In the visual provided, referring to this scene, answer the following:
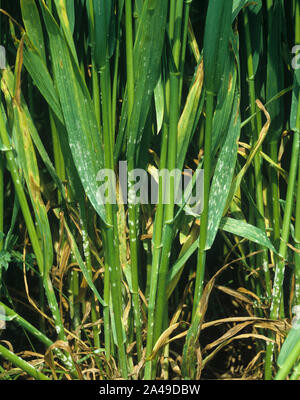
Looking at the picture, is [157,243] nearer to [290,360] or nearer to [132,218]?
[132,218]

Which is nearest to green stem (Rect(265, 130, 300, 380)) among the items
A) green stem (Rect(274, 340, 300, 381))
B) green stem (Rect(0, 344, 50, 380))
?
green stem (Rect(274, 340, 300, 381))

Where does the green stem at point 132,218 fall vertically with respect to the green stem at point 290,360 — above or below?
above

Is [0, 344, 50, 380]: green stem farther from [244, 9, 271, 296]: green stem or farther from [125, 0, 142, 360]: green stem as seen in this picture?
[244, 9, 271, 296]: green stem

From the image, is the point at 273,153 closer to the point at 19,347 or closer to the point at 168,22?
the point at 168,22

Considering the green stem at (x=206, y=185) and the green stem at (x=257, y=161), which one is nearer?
the green stem at (x=206, y=185)

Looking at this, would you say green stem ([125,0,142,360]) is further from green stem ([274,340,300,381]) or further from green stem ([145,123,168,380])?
green stem ([274,340,300,381])

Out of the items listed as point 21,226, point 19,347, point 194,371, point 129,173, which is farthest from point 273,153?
point 19,347

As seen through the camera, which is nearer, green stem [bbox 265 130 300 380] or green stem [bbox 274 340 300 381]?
green stem [bbox 274 340 300 381]

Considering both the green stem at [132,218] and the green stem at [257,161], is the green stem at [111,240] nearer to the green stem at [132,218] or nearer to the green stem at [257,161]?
the green stem at [132,218]

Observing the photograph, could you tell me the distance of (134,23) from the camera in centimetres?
77

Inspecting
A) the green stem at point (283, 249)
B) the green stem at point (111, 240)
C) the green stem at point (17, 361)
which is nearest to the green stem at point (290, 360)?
the green stem at point (283, 249)

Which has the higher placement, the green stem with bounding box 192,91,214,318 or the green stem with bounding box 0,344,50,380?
the green stem with bounding box 192,91,214,318

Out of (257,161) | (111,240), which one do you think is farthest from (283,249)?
(111,240)

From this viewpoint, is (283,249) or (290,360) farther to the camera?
(283,249)
